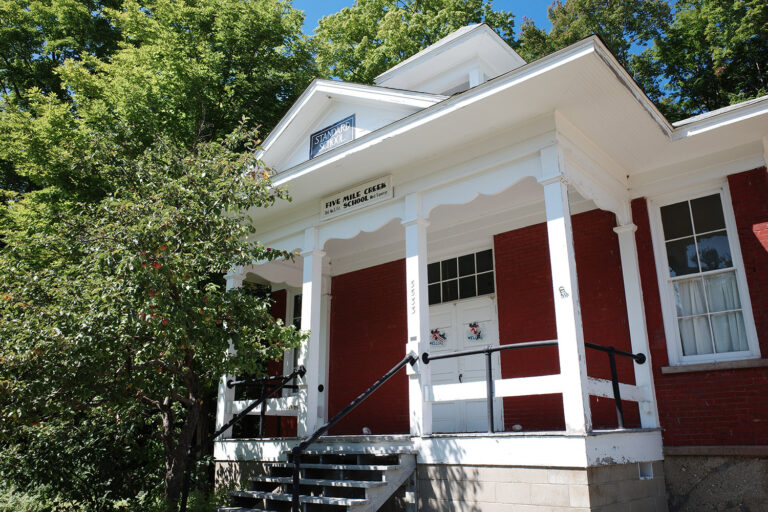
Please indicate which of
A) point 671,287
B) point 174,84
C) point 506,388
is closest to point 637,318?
point 671,287

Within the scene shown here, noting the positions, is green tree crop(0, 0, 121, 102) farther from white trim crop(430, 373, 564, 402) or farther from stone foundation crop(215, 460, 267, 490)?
white trim crop(430, 373, 564, 402)

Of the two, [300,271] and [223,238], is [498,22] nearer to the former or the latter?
[300,271]

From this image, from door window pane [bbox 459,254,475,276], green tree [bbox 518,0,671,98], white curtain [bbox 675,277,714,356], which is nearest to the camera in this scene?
white curtain [bbox 675,277,714,356]

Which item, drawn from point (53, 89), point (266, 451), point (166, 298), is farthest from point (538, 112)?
point (53, 89)

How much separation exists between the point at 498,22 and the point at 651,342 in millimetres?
17860

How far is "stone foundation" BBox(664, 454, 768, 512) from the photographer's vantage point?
6.03m

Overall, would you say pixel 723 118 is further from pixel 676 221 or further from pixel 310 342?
pixel 310 342

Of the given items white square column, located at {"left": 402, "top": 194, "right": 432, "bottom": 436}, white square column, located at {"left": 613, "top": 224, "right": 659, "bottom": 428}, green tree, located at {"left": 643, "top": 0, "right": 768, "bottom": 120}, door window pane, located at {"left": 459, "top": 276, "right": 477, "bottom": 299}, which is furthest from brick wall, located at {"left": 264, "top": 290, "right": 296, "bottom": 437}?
green tree, located at {"left": 643, "top": 0, "right": 768, "bottom": 120}

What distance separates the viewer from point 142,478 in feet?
32.1

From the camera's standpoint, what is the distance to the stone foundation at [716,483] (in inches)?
237

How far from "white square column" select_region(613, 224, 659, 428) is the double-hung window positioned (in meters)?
0.36

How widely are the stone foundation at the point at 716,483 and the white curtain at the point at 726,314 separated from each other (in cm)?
128

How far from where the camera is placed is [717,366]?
6.63 meters

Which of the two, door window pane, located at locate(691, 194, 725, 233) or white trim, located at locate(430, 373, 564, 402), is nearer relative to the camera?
white trim, located at locate(430, 373, 564, 402)
